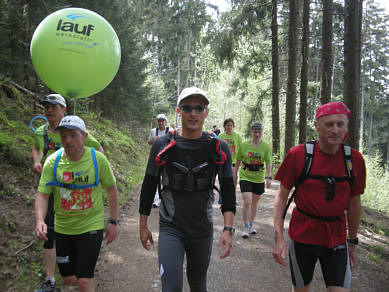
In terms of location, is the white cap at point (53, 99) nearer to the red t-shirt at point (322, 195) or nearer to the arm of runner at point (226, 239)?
the arm of runner at point (226, 239)

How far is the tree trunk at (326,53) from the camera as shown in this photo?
322 inches

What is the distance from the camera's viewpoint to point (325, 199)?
96.5 inches

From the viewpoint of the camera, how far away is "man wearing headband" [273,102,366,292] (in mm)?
2449

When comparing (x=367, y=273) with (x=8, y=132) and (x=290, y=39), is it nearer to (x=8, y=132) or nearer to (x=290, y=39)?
(x=8, y=132)

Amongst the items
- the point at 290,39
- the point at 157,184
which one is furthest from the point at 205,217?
the point at 290,39

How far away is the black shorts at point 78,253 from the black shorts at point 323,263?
1.99 metres

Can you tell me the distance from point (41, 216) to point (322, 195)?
8.78ft

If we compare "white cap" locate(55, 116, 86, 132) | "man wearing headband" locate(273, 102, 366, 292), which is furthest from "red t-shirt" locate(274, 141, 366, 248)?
"white cap" locate(55, 116, 86, 132)

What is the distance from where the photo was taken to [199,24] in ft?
111

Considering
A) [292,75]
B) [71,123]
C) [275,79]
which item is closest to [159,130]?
[71,123]

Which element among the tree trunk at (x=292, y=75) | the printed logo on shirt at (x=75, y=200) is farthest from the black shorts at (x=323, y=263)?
the tree trunk at (x=292, y=75)

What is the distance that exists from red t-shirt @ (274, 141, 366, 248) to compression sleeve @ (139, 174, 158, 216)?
130 cm

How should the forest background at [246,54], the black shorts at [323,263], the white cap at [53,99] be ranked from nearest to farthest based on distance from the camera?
the black shorts at [323,263] → the white cap at [53,99] → the forest background at [246,54]

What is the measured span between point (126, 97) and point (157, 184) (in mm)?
16357
